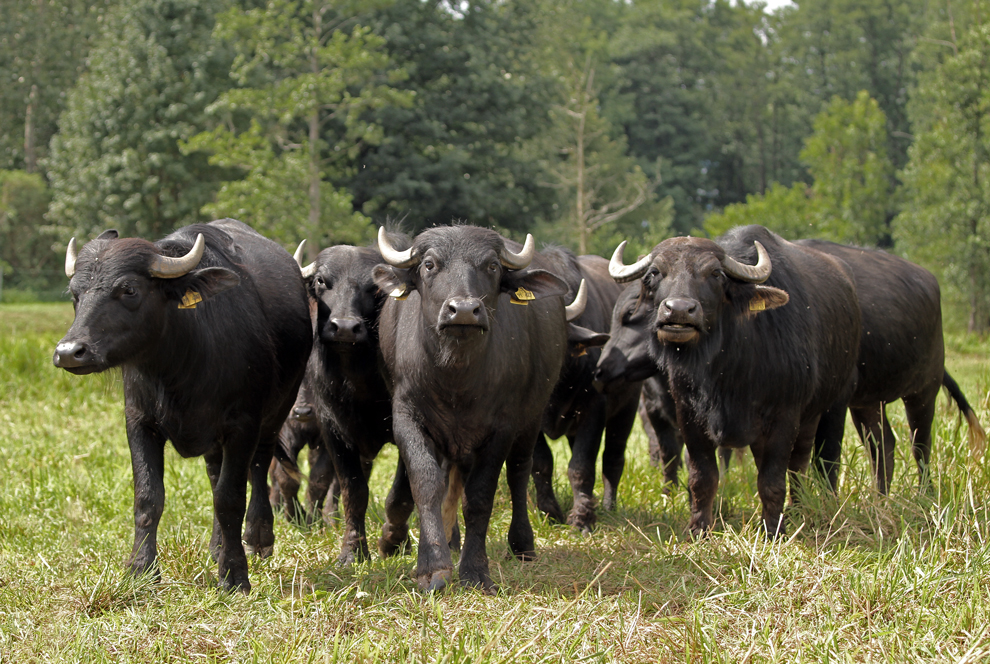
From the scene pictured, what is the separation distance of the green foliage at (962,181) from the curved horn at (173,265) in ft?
71.2

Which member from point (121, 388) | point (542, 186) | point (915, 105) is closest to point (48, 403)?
point (121, 388)

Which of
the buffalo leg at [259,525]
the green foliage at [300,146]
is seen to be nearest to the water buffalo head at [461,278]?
the buffalo leg at [259,525]

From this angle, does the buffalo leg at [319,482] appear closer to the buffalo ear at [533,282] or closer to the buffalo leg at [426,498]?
the buffalo leg at [426,498]

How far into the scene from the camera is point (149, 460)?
494cm

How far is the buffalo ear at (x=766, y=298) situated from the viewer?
560cm

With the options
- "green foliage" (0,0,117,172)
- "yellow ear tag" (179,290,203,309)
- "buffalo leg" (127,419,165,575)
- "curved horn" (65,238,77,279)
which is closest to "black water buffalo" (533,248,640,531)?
"yellow ear tag" (179,290,203,309)

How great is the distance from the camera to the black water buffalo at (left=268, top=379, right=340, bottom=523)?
6934mm

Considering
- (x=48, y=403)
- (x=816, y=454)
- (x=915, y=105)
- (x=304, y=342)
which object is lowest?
(x=48, y=403)

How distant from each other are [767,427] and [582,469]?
1.50 metres

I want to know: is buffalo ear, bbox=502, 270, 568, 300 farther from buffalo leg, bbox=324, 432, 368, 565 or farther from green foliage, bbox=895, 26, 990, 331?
green foliage, bbox=895, 26, 990, 331

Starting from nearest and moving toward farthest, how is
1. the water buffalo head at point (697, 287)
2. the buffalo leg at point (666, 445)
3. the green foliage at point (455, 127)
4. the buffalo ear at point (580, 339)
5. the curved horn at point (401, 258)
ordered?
the curved horn at point (401, 258) < the water buffalo head at point (697, 287) < the buffalo ear at point (580, 339) < the buffalo leg at point (666, 445) < the green foliage at point (455, 127)

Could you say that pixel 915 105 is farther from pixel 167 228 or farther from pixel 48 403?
pixel 48 403

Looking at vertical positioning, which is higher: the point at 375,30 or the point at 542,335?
the point at 375,30

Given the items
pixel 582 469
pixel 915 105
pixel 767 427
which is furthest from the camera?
pixel 915 105
